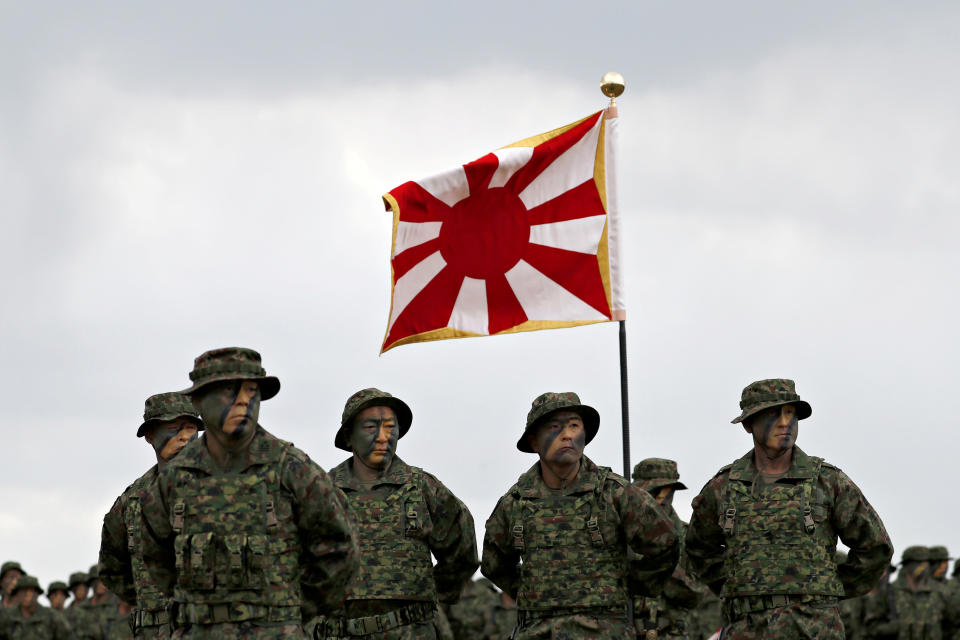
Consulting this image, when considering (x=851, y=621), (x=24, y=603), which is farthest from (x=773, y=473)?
(x=24, y=603)

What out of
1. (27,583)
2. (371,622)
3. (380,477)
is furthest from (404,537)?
(27,583)

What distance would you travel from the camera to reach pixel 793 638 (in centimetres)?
1272

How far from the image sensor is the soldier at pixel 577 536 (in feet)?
42.1

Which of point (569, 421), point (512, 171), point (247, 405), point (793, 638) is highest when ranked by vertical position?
point (512, 171)

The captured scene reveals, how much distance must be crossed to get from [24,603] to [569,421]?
20.0 m

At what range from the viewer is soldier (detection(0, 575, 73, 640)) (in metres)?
29.9

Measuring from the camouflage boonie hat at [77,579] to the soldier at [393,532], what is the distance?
83.2 ft

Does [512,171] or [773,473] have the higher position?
[512,171]

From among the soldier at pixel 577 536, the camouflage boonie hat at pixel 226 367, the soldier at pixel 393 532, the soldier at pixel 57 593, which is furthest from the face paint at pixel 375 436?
the soldier at pixel 57 593

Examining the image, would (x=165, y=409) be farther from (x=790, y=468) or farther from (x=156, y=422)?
(x=790, y=468)

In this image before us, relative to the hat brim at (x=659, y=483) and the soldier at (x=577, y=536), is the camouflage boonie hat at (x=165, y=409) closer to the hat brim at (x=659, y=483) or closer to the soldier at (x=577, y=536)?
the soldier at (x=577, y=536)

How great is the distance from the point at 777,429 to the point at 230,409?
502 centimetres

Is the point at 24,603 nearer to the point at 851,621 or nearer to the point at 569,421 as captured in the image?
the point at 851,621

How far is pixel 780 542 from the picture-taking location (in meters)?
12.9
